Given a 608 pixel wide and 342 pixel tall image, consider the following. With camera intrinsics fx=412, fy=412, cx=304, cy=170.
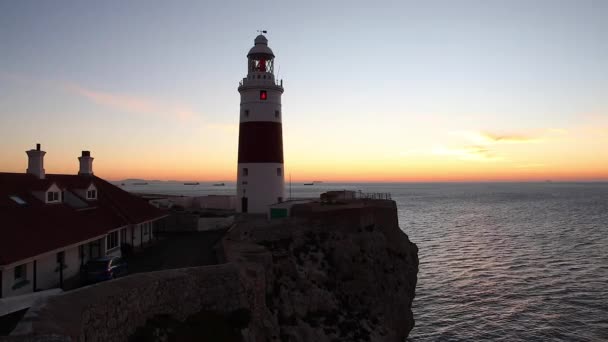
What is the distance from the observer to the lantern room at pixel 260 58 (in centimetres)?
3750

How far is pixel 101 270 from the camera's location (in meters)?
19.5

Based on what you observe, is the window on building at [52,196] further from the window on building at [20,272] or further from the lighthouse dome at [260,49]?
the lighthouse dome at [260,49]

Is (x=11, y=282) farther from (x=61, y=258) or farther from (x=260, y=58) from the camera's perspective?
(x=260, y=58)

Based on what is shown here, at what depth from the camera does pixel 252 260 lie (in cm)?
2219

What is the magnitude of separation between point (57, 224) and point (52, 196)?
387 cm

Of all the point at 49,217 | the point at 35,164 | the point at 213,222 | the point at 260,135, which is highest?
the point at 260,135

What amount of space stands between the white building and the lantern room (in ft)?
51.3

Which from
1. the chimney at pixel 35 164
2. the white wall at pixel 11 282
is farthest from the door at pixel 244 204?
the white wall at pixel 11 282

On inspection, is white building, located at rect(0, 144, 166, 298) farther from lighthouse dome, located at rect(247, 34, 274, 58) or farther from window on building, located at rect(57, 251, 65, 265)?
lighthouse dome, located at rect(247, 34, 274, 58)

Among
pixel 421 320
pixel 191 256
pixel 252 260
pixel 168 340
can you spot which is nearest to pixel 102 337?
pixel 168 340

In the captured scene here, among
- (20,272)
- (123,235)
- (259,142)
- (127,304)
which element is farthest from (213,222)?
(127,304)

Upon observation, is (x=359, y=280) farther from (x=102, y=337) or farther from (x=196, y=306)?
(x=102, y=337)

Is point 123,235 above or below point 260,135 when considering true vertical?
below

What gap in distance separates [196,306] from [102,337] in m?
4.68
